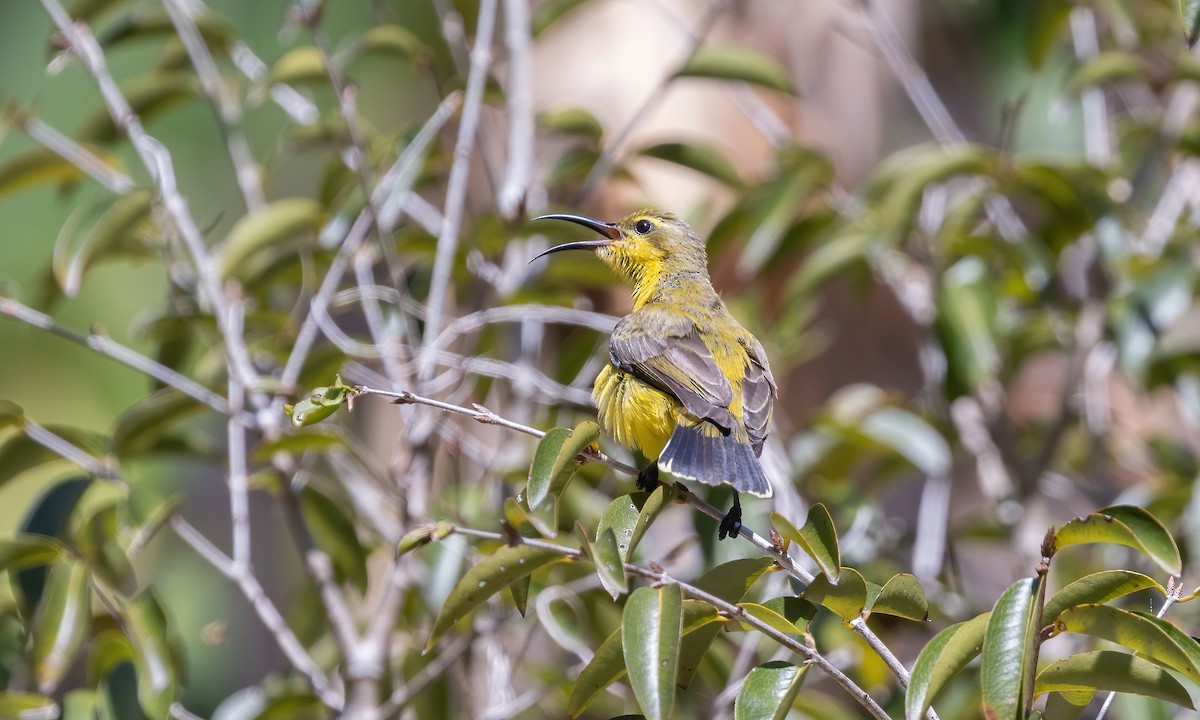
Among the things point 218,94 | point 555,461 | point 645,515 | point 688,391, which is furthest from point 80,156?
point 645,515

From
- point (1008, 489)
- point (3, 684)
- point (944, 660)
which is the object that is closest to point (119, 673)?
point (3, 684)

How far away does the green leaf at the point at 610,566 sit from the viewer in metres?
1.75

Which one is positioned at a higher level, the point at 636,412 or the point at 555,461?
the point at 555,461

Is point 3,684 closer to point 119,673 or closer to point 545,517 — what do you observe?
point 119,673

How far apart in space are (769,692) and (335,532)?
159 centimetres

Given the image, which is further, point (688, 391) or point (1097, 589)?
point (688, 391)

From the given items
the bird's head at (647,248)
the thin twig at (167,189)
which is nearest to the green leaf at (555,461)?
the thin twig at (167,189)

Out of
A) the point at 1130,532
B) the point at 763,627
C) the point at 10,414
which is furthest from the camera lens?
the point at 10,414

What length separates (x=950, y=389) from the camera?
12.2 feet

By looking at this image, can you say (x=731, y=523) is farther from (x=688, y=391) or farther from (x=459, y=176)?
(x=459, y=176)

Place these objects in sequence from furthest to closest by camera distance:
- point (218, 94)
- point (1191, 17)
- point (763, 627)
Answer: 1. point (218, 94)
2. point (1191, 17)
3. point (763, 627)

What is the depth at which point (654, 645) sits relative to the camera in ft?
5.73

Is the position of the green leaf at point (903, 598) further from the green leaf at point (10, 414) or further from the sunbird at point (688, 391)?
the green leaf at point (10, 414)

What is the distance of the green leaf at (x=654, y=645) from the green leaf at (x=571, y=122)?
2239mm
